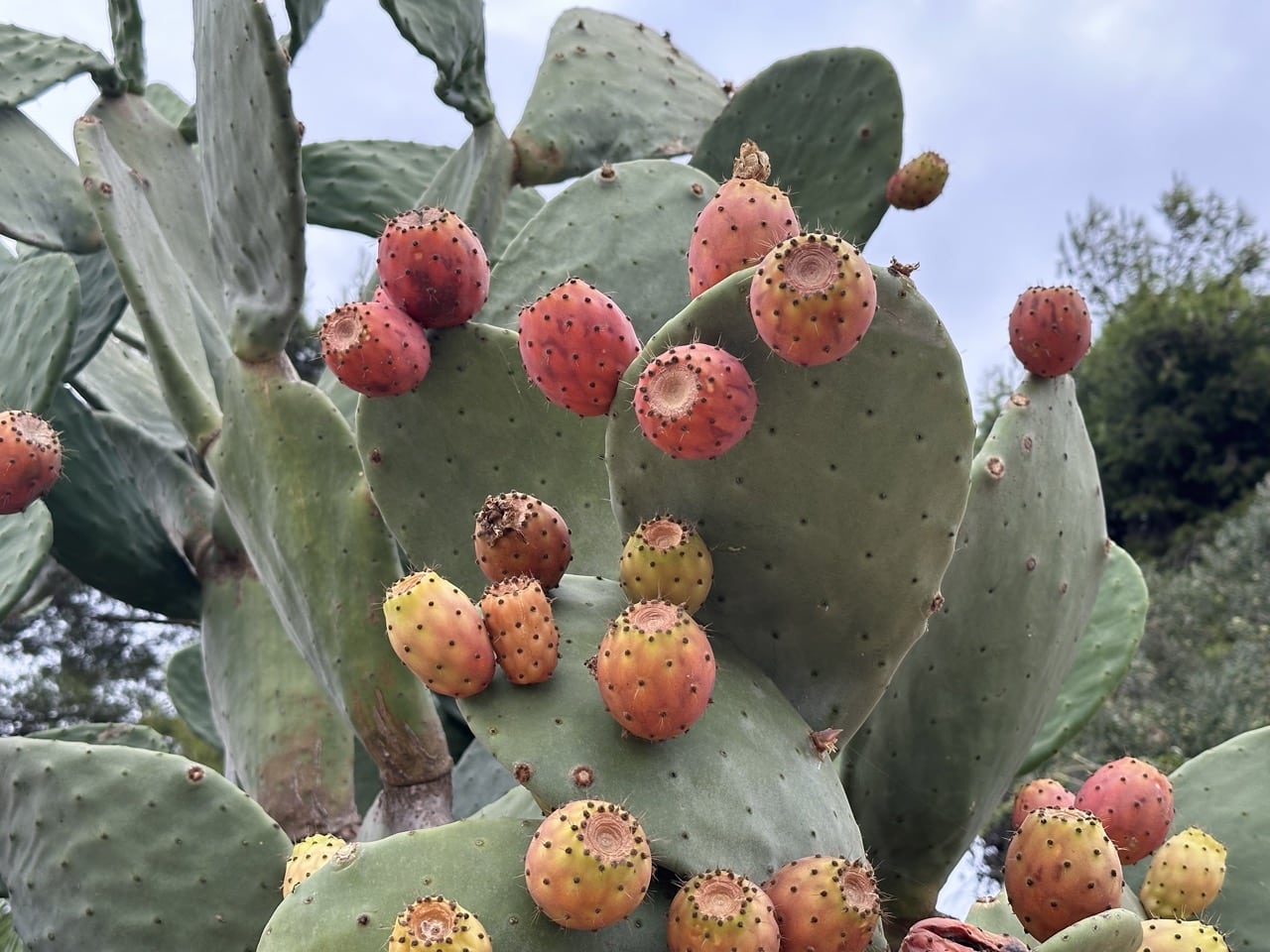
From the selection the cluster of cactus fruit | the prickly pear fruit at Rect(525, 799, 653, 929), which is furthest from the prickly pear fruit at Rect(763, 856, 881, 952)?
the prickly pear fruit at Rect(525, 799, 653, 929)

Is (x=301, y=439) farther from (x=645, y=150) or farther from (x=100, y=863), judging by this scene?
(x=645, y=150)

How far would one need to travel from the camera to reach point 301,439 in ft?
5.32

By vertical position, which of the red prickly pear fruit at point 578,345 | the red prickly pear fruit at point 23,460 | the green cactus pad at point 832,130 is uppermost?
the green cactus pad at point 832,130

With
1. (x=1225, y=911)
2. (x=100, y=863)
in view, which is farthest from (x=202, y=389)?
(x=1225, y=911)

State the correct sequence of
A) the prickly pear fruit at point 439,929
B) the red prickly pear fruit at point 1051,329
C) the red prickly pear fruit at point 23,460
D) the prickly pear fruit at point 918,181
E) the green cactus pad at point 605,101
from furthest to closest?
the green cactus pad at point 605,101 → the prickly pear fruit at point 918,181 → the red prickly pear fruit at point 23,460 → the red prickly pear fruit at point 1051,329 → the prickly pear fruit at point 439,929

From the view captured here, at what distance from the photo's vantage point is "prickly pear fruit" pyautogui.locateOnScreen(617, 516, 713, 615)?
1045 mm

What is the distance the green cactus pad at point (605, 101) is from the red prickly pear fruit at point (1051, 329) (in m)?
1.08

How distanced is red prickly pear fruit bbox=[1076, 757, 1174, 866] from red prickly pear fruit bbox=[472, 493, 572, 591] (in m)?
0.58

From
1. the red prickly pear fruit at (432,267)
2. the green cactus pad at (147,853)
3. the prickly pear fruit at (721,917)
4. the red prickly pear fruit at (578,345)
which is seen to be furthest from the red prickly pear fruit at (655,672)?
the green cactus pad at (147,853)

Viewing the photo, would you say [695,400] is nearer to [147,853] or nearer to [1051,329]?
[1051,329]

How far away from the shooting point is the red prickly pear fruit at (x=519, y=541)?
109cm

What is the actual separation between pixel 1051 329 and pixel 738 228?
464 mm

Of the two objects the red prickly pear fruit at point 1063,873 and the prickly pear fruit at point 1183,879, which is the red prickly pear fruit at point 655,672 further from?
the prickly pear fruit at point 1183,879

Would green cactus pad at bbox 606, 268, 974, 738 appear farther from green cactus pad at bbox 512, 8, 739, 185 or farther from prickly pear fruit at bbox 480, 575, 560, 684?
green cactus pad at bbox 512, 8, 739, 185
